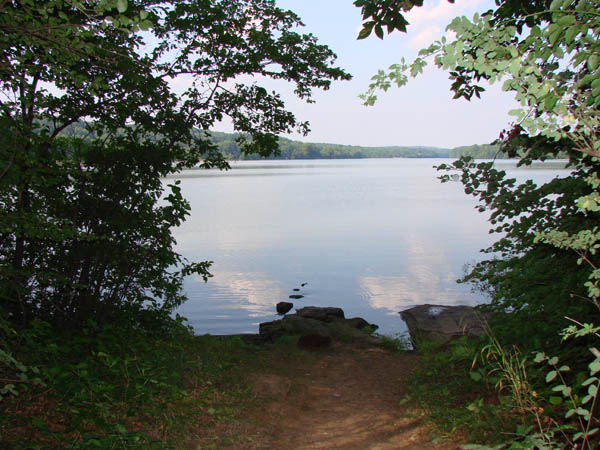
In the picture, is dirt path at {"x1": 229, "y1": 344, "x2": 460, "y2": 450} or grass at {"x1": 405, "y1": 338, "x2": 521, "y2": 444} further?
dirt path at {"x1": 229, "y1": 344, "x2": 460, "y2": 450}

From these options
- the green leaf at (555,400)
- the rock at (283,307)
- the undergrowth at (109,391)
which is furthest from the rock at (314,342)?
Answer: the green leaf at (555,400)

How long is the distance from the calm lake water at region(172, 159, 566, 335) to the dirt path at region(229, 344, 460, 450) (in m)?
2.56

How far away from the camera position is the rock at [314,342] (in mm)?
8453

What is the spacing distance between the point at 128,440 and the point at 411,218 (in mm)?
30108

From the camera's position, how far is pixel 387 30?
4.12m

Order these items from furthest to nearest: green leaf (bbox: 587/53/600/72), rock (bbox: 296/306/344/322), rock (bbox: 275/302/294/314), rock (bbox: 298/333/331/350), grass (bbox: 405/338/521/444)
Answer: rock (bbox: 275/302/294/314) < rock (bbox: 296/306/344/322) < rock (bbox: 298/333/331/350) < grass (bbox: 405/338/521/444) < green leaf (bbox: 587/53/600/72)

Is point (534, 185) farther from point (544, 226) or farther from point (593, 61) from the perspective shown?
point (593, 61)

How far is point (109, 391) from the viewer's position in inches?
169

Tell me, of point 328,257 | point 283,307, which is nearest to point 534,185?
point 283,307

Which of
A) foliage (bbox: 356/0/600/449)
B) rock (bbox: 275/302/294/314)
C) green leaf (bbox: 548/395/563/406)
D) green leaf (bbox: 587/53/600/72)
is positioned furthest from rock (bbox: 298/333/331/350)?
green leaf (bbox: 587/53/600/72)

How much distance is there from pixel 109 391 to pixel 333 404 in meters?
2.52

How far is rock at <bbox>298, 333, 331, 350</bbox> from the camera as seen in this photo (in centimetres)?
845

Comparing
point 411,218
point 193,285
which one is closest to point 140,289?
point 193,285

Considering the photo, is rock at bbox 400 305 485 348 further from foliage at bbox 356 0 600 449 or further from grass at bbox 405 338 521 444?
foliage at bbox 356 0 600 449
